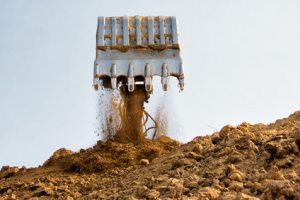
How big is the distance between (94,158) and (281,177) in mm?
4090

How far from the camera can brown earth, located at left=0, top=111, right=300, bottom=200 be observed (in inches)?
242

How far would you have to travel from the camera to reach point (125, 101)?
10.5 meters

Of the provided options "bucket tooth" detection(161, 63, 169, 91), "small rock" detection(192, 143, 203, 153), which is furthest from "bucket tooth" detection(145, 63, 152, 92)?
"small rock" detection(192, 143, 203, 153)

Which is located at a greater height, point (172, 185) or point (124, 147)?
point (124, 147)

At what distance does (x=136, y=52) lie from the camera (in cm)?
1046

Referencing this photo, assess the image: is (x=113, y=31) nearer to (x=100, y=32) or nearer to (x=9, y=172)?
(x=100, y=32)

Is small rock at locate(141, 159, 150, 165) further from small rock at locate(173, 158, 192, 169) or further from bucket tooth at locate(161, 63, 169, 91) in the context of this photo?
bucket tooth at locate(161, 63, 169, 91)

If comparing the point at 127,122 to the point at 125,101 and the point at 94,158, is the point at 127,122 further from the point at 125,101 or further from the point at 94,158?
the point at 94,158

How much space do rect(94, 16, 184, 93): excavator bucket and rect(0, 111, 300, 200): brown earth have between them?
48.0 inches

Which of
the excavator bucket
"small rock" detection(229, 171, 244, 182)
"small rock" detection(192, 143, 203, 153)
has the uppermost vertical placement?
the excavator bucket

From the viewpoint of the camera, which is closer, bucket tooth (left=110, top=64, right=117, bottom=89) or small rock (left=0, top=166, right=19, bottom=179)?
small rock (left=0, top=166, right=19, bottom=179)

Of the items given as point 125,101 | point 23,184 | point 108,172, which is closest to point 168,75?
point 125,101

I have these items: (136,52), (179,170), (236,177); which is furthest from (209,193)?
(136,52)

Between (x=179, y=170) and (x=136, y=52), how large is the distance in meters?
3.63
